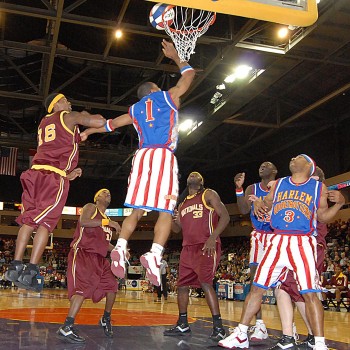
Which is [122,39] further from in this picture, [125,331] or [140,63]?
[125,331]

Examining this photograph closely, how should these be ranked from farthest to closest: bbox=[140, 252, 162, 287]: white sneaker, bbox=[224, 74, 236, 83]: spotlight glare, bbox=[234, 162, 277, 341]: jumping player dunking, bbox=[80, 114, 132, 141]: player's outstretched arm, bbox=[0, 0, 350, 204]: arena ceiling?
bbox=[224, 74, 236, 83]: spotlight glare < bbox=[0, 0, 350, 204]: arena ceiling < bbox=[234, 162, 277, 341]: jumping player dunking < bbox=[80, 114, 132, 141]: player's outstretched arm < bbox=[140, 252, 162, 287]: white sneaker

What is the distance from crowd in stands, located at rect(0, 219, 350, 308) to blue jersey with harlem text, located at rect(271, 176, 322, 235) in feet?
35.2

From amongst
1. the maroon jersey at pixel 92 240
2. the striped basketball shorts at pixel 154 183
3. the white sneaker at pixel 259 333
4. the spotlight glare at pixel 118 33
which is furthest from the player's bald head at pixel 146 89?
the spotlight glare at pixel 118 33

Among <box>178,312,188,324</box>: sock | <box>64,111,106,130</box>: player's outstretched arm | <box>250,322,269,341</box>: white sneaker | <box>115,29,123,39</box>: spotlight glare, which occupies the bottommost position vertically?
<box>250,322,269,341</box>: white sneaker

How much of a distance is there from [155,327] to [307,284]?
3389 mm

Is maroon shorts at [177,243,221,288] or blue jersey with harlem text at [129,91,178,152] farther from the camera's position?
maroon shorts at [177,243,221,288]

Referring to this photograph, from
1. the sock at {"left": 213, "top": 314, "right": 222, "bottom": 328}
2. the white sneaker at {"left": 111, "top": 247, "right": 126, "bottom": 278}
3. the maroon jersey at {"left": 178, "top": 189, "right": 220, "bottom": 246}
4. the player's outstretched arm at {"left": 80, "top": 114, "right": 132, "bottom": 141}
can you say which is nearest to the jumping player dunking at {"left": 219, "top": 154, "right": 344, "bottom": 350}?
the sock at {"left": 213, "top": 314, "right": 222, "bottom": 328}

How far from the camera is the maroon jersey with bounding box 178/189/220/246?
7105 millimetres

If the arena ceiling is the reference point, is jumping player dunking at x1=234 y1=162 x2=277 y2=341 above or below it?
below

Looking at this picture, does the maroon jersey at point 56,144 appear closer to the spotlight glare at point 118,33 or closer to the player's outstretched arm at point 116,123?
the player's outstretched arm at point 116,123

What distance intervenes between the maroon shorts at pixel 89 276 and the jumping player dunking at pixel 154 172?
2.27m

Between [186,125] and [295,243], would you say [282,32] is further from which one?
[295,243]

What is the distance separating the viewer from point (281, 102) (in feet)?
67.1

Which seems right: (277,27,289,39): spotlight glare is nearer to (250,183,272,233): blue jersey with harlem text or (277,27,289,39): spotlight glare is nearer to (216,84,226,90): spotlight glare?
(216,84,226,90): spotlight glare
